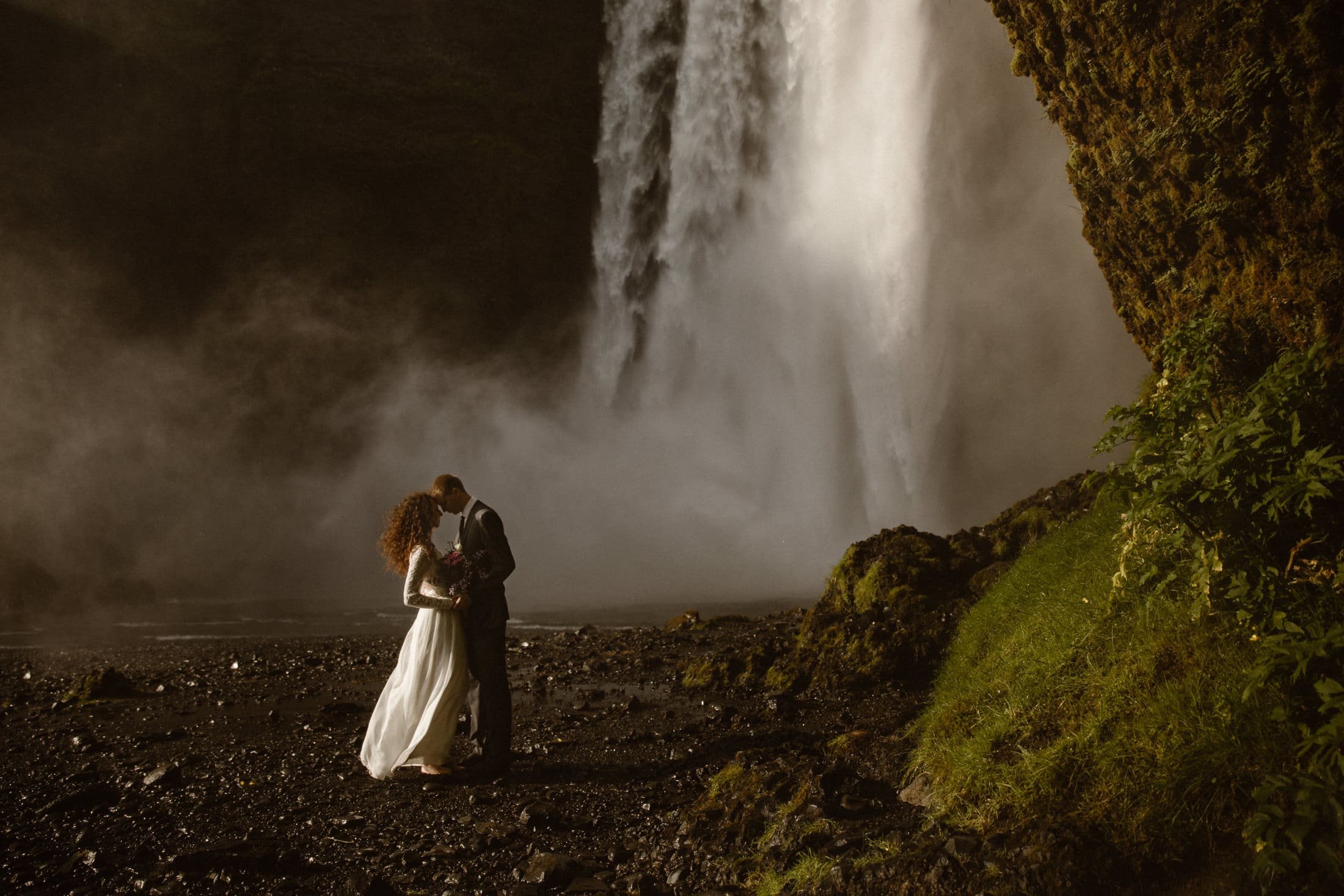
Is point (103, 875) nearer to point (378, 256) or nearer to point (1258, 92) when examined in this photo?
point (1258, 92)

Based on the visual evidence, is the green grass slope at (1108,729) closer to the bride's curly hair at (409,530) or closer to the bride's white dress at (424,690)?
the bride's white dress at (424,690)

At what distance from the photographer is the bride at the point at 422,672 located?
19.2 feet

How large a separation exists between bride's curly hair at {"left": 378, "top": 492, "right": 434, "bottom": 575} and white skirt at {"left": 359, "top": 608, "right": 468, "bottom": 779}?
466mm

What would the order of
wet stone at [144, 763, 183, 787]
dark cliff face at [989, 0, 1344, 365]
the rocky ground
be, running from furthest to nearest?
wet stone at [144, 763, 183, 787], the rocky ground, dark cliff face at [989, 0, 1344, 365]

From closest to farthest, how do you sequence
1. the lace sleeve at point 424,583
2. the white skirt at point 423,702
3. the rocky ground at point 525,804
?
the rocky ground at point 525,804 < the white skirt at point 423,702 < the lace sleeve at point 424,583

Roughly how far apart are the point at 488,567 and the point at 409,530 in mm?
658

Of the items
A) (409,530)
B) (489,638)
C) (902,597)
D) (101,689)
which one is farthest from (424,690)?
(101,689)

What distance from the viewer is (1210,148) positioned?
375 cm

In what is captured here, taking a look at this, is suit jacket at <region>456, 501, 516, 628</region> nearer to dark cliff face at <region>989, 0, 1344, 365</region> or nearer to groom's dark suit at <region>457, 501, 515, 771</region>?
groom's dark suit at <region>457, 501, 515, 771</region>

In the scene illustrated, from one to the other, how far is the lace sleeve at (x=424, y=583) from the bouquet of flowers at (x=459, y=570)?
0.16 ft

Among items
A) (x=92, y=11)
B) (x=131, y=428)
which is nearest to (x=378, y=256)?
(x=131, y=428)

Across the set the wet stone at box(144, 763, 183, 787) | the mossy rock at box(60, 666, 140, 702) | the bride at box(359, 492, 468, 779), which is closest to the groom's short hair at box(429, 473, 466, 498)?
the bride at box(359, 492, 468, 779)

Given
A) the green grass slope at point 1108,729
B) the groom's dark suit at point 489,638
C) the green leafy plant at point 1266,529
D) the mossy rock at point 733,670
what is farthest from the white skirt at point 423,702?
the green leafy plant at point 1266,529

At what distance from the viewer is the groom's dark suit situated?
19.5 feet
